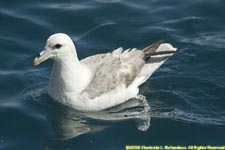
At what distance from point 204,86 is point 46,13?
428cm

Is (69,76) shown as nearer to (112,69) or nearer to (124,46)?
(112,69)

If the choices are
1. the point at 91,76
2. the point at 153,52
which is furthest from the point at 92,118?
the point at 153,52

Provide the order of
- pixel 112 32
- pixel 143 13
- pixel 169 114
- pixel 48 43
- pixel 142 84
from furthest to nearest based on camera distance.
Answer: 1. pixel 143 13
2. pixel 112 32
3. pixel 142 84
4. pixel 169 114
5. pixel 48 43

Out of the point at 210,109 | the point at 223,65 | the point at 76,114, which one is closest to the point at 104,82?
the point at 76,114

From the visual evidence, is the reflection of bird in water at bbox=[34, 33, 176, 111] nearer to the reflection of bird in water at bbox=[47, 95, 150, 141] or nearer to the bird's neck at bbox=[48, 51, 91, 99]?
the bird's neck at bbox=[48, 51, 91, 99]

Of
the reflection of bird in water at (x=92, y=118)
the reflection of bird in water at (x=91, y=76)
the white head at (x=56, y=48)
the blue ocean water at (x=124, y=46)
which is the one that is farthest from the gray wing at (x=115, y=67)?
the white head at (x=56, y=48)

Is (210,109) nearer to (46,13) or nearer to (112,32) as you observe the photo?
(112,32)

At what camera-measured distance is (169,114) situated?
9961 mm

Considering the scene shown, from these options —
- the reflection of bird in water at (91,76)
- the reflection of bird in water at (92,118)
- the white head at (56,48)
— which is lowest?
the reflection of bird in water at (92,118)

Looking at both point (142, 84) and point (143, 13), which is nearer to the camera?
point (142, 84)

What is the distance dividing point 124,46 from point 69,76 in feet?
8.31

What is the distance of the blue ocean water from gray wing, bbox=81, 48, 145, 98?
51 centimetres

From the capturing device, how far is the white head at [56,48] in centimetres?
933

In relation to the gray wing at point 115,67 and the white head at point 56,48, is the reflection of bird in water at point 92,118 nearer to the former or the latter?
the gray wing at point 115,67
